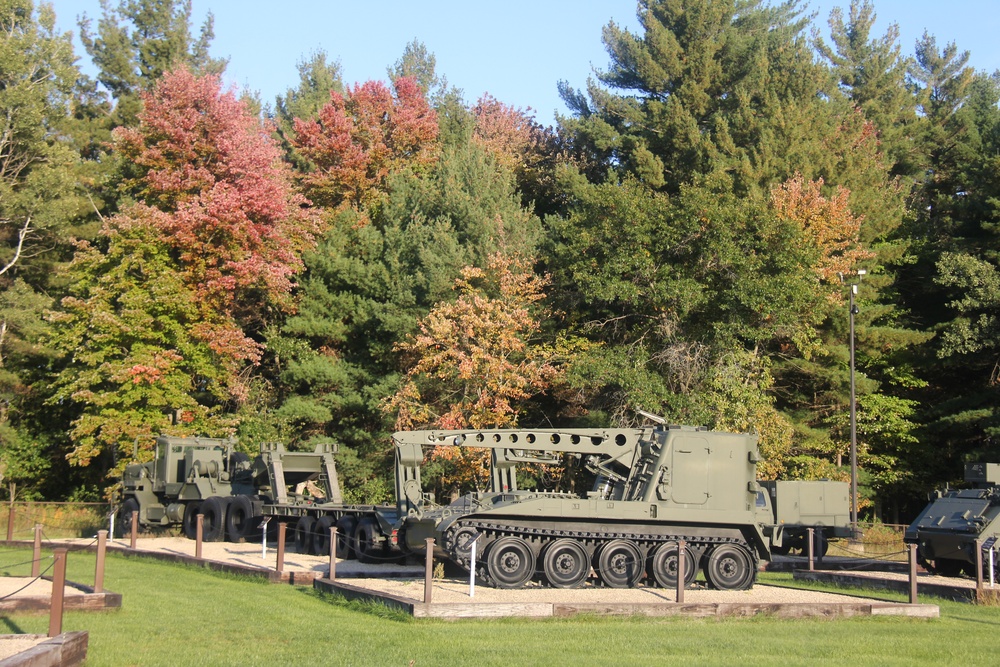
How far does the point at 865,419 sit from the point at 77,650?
32.4 meters

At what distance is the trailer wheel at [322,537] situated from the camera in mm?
23562

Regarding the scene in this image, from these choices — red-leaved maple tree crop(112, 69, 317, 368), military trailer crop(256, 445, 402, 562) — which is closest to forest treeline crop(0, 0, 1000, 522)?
red-leaved maple tree crop(112, 69, 317, 368)

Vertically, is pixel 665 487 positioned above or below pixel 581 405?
below

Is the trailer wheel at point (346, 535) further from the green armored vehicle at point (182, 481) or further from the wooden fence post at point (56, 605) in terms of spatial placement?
the wooden fence post at point (56, 605)

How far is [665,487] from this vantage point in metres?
18.5

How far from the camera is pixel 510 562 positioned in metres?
17.4

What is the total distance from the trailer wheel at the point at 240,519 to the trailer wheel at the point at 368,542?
529 centimetres

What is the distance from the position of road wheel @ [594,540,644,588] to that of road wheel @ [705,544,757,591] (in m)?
1.27

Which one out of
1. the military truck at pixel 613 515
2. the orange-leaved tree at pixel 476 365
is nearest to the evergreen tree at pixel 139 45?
the orange-leaved tree at pixel 476 365

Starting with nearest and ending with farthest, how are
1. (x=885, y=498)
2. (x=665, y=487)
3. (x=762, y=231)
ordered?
1. (x=665, y=487)
2. (x=762, y=231)
3. (x=885, y=498)

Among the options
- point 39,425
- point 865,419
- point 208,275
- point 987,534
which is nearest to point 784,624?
point 987,534

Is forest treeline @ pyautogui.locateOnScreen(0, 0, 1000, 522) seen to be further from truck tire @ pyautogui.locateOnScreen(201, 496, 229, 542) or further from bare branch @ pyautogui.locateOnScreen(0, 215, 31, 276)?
truck tire @ pyautogui.locateOnScreen(201, 496, 229, 542)

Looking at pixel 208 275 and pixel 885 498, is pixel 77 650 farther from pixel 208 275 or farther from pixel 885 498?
pixel 885 498

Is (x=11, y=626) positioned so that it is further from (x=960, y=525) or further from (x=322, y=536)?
(x=960, y=525)
